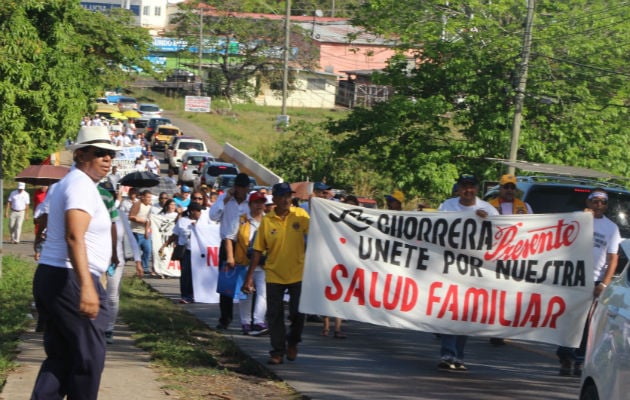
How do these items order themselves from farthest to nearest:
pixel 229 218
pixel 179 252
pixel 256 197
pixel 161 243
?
pixel 161 243, pixel 179 252, pixel 229 218, pixel 256 197

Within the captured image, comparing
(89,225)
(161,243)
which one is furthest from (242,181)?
(161,243)

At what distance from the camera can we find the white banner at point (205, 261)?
1591 centimetres

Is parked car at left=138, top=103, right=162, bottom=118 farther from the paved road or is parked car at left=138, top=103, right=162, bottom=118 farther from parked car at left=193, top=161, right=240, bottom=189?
the paved road

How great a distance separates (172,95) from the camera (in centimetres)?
9019

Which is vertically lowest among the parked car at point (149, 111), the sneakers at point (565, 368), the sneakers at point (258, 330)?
the sneakers at point (258, 330)

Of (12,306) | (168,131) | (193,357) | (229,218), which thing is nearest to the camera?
(193,357)

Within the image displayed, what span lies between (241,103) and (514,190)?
74.3 meters

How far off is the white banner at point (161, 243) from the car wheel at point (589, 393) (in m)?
15.9

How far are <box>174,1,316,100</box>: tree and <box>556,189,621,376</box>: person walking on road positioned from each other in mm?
72136

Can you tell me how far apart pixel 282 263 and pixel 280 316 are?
511 mm

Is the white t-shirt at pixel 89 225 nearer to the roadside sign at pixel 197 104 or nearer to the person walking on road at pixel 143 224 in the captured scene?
the person walking on road at pixel 143 224

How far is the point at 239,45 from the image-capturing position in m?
84.4

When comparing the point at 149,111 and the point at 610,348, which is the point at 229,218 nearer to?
the point at 610,348

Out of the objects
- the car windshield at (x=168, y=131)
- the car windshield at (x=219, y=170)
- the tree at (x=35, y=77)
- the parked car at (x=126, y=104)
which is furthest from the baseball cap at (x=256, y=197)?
the parked car at (x=126, y=104)
